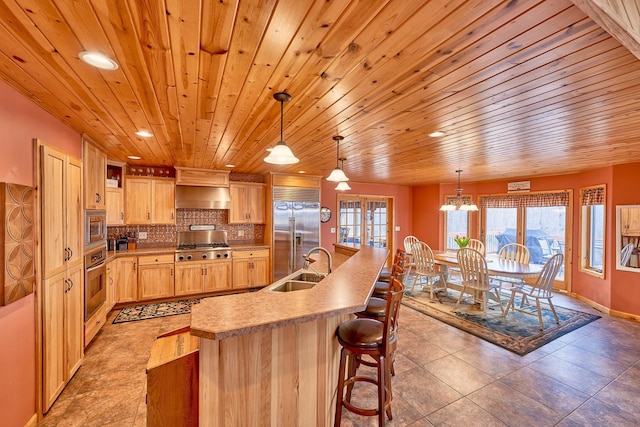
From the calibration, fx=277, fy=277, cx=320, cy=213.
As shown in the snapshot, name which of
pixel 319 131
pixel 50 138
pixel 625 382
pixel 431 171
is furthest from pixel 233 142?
pixel 625 382

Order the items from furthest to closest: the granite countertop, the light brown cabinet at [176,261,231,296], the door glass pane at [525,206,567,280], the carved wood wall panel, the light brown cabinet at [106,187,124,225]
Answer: the door glass pane at [525,206,567,280] → the light brown cabinet at [176,261,231,296] → the light brown cabinet at [106,187,124,225] → the carved wood wall panel → the granite countertop

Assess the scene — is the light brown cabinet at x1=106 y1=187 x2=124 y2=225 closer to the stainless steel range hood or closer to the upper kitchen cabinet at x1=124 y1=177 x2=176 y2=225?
the upper kitchen cabinet at x1=124 y1=177 x2=176 y2=225

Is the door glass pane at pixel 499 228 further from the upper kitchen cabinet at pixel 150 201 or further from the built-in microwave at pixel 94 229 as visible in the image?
the built-in microwave at pixel 94 229

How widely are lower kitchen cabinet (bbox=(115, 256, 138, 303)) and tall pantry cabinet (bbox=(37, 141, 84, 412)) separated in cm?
163

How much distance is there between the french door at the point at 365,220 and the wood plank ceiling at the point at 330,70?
13.1ft

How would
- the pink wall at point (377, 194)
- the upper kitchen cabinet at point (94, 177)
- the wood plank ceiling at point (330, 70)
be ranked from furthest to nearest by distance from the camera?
the pink wall at point (377, 194) < the upper kitchen cabinet at point (94, 177) < the wood plank ceiling at point (330, 70)

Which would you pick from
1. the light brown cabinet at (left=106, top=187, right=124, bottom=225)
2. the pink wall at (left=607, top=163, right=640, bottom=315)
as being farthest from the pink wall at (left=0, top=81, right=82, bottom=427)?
the pink wall at (left=607, top=163, right=640, bottom=315)

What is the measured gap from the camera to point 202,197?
5.16 meters

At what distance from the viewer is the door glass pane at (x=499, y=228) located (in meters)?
6.23

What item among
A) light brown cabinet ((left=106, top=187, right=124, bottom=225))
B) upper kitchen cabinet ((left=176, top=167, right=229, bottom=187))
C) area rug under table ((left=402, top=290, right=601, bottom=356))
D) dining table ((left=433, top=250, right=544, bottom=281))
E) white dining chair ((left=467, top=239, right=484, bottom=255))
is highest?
upper kitchen cabinet ((left=176, top=167, right=229, bottom=187))

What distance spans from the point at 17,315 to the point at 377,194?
658 centimetres

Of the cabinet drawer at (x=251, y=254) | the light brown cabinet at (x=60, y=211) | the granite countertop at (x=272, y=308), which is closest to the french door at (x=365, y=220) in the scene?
the cabinet drawer at (x=251, y=254)

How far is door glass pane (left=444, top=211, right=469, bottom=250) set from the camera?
7.01 m

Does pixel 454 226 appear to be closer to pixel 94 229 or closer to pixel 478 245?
pixel 478 245
